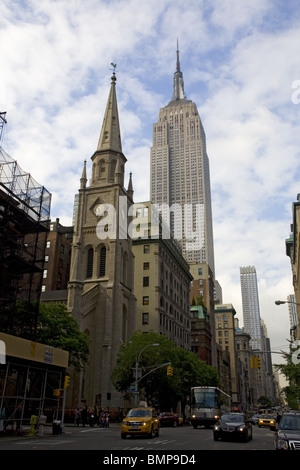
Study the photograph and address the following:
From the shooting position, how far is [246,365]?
197 meters

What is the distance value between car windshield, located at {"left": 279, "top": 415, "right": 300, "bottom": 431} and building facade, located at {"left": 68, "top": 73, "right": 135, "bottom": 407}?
124 feet

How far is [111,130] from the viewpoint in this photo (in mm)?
70938

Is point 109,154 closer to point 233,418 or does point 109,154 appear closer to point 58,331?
point 58,331

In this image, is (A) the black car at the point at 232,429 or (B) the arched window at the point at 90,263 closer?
(A) the black car at the point at 232,429

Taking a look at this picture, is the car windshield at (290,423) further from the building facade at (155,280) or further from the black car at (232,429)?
the building facade at (155,280)

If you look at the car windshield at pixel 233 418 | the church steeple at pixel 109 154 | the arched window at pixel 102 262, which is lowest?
the car windshield at pixel 233 418

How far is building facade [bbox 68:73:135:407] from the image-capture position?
52.8m

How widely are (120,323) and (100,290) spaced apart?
5237 millimetres

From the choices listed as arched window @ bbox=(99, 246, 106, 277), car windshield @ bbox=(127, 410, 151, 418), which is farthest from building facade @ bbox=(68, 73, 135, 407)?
car windshield @ bbox=(127, 410, 151, 418)

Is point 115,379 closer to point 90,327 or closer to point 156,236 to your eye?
point 90,327

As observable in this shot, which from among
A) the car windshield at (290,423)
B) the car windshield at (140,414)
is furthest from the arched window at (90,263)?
the car windshield at (290,423)

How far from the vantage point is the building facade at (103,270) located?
173 feet

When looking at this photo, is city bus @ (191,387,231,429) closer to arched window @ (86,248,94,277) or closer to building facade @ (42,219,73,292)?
arched window @ (86,248,94,277)

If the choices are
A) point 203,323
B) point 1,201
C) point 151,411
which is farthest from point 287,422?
point 203,323
